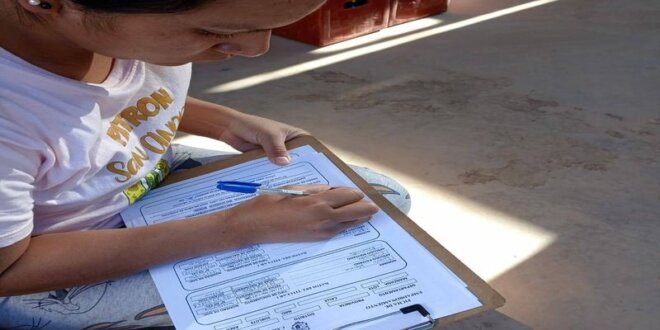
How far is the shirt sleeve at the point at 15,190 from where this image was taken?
0.79m

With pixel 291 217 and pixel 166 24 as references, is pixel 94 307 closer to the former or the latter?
pixel 291 217

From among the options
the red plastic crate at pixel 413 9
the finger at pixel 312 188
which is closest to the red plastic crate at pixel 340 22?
the red plastic crate at pixel 413 9

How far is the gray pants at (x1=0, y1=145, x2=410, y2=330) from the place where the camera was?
0.89 meters

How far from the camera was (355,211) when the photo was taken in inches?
38.6

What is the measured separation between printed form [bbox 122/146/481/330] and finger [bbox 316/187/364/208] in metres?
0.04

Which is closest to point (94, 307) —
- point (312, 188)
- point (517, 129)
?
point (312, 188)

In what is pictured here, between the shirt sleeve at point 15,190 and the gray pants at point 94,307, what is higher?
the shirt sleeve at point 15,190

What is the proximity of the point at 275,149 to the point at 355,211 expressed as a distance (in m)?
0.25

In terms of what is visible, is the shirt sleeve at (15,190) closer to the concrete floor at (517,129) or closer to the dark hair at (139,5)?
the dark hair at (139,5)

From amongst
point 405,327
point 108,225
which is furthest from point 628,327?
point 108,225

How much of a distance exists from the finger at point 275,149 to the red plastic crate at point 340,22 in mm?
1442

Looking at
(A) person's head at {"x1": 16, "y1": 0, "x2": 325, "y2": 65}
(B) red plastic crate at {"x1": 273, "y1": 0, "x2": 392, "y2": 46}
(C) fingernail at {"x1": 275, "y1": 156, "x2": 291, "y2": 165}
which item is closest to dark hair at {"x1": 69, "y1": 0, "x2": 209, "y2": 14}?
(A) person's head at {"x1": 16, "y1": 0, "x2": 325, "y2": 65}

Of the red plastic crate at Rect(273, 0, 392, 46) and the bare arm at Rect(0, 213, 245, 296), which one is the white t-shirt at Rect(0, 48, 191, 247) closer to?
the bare arm at Rect(0, 213, 245, 296)

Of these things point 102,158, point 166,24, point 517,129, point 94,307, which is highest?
point 166,24
